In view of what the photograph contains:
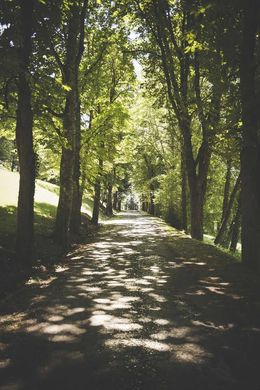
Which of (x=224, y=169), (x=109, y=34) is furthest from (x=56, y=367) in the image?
(x=224, y=169)

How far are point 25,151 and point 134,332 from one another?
269 inches

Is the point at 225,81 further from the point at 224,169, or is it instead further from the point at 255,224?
the point at 224,169

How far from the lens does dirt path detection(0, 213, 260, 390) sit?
4777mm

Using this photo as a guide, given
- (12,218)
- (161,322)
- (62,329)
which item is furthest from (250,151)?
(12,218)

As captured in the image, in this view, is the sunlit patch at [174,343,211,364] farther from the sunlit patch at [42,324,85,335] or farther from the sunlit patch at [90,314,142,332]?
the sunlit patch at [42,324,85,335]

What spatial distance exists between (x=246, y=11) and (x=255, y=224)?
6.05 meters

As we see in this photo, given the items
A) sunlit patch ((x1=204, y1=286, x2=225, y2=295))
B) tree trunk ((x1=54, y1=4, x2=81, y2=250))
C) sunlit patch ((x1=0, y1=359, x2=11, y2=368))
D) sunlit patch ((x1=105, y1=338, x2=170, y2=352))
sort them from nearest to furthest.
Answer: sunlit patch ((x1=0, y1=359, x2=11, y2=368)), sunlit patch ((x1=105, y1=338, x2=170, y2=352)), sunlit patch ((x1=204, y1=286, x2=225, y2=295)), tree trunk ((x1=54, y1=4, x2=81, y2=250))

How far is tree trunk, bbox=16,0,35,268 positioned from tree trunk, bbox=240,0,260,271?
20.1 ft

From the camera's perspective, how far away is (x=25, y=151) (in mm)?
11328

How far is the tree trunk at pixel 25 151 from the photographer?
35.8ft

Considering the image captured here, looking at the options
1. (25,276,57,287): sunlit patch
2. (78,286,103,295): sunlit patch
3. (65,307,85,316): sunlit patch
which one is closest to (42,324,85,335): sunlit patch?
(65,307,85,316): sunlit patch

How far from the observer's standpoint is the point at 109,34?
70.4 ft

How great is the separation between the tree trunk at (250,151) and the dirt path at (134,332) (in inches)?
47.0

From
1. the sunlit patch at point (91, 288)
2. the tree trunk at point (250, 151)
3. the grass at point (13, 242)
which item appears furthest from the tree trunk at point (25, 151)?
the tree trunk at point (250, 151)
